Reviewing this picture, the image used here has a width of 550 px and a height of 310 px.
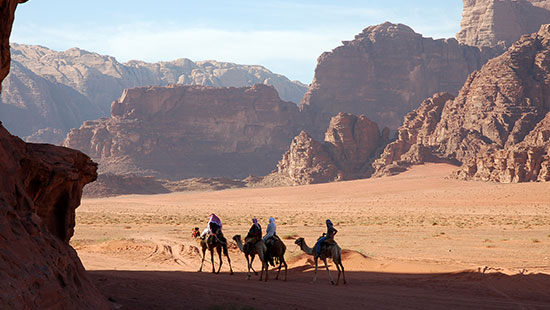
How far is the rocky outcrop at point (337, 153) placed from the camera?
100 meters

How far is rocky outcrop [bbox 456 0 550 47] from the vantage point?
164250mm

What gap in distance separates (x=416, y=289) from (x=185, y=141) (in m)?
129

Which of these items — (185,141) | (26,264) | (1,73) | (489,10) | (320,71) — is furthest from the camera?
(489,10)

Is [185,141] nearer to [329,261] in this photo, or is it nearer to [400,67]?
[400,67]

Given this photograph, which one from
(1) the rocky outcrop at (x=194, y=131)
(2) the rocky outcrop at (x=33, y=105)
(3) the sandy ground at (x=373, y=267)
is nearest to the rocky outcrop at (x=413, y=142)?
(3) the sandy ground at (x=373, y=267)

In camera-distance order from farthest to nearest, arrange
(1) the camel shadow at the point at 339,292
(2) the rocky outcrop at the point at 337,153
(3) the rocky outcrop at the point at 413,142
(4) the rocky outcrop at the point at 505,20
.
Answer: (4) the rocky outcrop at the point at 505,20, (2) the rocky outcrop at the point at 337,153, (3) the rocky outcrop at the point at 413,142, (1) the camel shadow at the point at 339,292

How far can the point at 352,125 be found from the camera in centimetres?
10525

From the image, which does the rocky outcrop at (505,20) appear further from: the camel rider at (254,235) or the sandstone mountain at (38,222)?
the sandstone mountain at (38,222)

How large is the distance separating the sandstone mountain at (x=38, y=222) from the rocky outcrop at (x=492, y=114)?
75.0 m

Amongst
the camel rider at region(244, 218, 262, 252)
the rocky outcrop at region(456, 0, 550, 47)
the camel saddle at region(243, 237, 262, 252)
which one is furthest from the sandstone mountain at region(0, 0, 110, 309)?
the rocky outcrop at region(456, 0, 550, 47)

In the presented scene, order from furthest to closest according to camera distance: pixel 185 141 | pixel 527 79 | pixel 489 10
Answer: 1. pixel 489 10
2. pixel 185 141
3. pixel 527 79

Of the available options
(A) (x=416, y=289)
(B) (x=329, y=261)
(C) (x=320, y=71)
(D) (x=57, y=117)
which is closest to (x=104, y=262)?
(B) (x=329, y=261)

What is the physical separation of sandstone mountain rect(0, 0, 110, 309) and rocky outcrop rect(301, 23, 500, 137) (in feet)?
456

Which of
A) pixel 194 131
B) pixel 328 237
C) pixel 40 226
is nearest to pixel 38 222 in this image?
pixel 40 226
